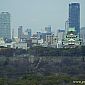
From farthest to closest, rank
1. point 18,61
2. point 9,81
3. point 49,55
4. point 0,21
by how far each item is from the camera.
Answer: point 0,21 → point 49,55 → point 18,61 → point 9,81

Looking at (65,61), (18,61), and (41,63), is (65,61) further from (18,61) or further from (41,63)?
(18,61)

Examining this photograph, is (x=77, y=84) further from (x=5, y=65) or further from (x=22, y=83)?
(x=5, y=65)

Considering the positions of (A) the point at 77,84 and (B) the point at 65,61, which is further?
(B) the point at 65,61

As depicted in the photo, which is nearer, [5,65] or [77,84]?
[77,84]

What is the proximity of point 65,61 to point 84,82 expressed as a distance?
1.71m

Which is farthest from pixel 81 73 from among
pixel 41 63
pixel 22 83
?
pixel 22 83

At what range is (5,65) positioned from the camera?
22.6 feet

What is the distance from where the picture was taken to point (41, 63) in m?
7.10

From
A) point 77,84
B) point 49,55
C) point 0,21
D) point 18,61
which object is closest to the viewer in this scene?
point 77,84

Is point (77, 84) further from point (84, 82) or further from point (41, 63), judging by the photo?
point (41, 63)

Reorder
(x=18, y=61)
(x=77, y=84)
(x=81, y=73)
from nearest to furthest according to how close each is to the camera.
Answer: (x=77, y=84) → (x=81, y=73) → (x=18, y=61)

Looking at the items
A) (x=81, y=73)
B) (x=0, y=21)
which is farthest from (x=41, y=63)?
(x=0, y=21)

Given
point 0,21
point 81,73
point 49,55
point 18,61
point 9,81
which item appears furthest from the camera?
point 0,21

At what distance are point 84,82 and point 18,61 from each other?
195 centimetres
